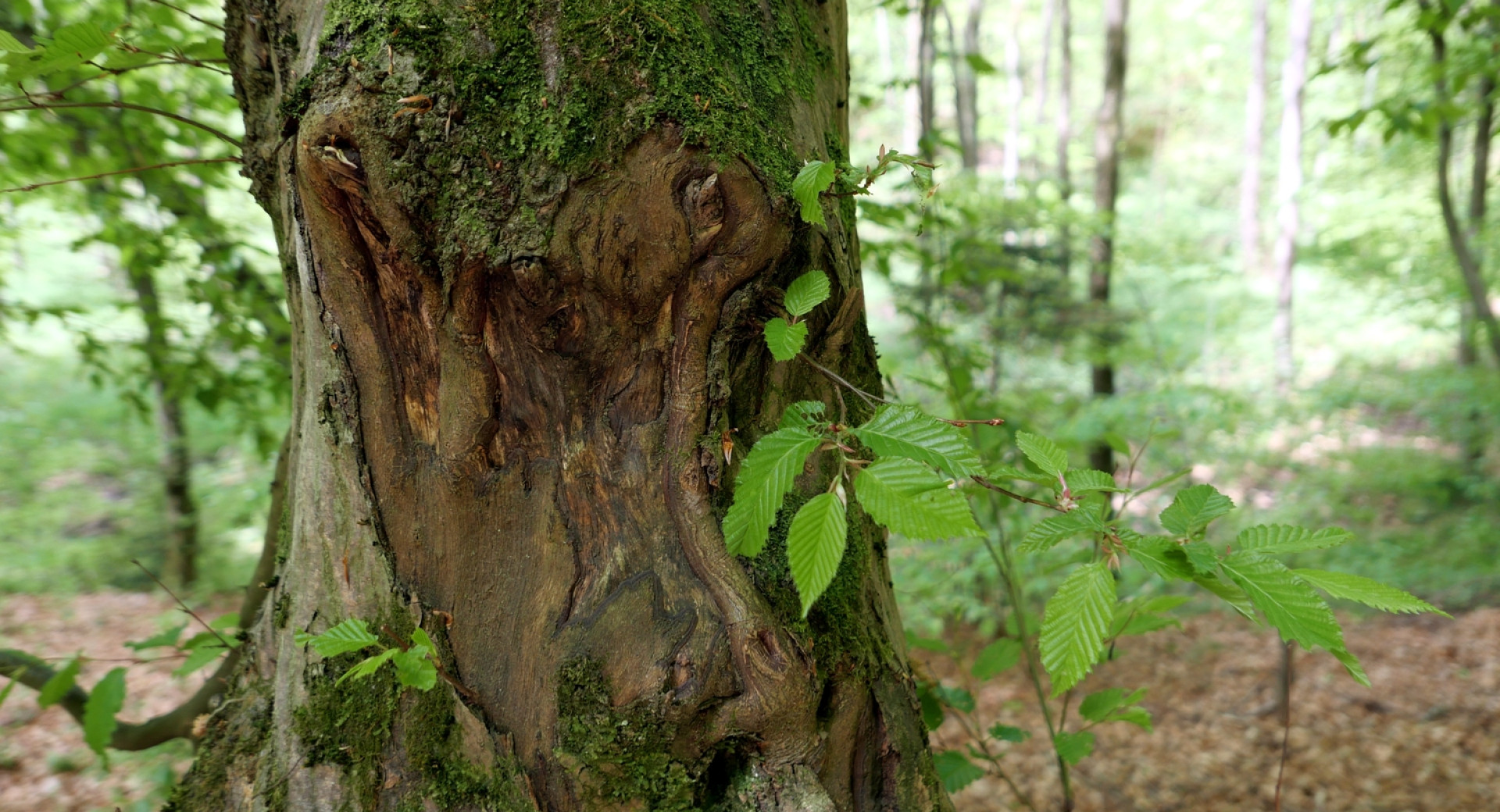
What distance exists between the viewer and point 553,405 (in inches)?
48.3

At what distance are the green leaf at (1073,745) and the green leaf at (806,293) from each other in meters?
1.47

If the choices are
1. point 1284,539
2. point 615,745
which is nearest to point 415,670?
point 615,745

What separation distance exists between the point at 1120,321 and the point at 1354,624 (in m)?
3.01

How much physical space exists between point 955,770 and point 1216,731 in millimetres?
3451

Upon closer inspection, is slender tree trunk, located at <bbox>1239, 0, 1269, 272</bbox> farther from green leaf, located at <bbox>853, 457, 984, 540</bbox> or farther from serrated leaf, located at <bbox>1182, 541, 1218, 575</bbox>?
green leaf, located at <bbox>853, 457, 984, 540</bbox>

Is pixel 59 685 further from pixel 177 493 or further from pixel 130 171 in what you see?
pixel 177 493

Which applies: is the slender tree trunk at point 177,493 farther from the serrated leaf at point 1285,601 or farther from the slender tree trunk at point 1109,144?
the slender tree trunk at point 1109,144

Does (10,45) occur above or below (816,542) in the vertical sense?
above

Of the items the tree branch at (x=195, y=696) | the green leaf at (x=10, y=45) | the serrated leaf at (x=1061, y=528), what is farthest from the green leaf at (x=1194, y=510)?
the tree branch at (x=195, y=696)

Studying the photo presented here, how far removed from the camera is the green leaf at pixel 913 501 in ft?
2.66

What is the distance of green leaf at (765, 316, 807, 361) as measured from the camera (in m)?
1.08

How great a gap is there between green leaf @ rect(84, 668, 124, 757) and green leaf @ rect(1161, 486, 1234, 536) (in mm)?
2203

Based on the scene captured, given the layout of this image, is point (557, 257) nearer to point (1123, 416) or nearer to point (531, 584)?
point (531, 584)

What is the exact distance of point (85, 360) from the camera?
3332 millimetres
